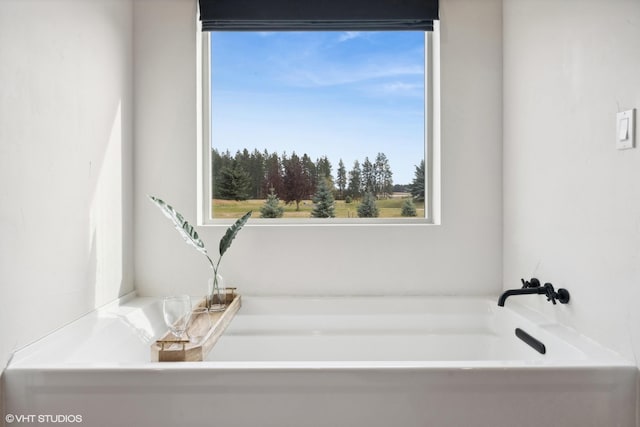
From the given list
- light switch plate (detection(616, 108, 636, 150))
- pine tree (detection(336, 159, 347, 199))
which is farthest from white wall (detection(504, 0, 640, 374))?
pine tree (detection(336, 159, 347, 199))

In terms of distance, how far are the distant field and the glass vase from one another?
1.41 ft

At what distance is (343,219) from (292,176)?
383 mm

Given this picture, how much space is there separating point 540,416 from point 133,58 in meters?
2.30

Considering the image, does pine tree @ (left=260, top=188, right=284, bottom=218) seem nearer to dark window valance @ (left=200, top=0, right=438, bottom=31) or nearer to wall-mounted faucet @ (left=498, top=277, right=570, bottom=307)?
dark window valance @ (left=200, top=0, right=438, bottom=31)

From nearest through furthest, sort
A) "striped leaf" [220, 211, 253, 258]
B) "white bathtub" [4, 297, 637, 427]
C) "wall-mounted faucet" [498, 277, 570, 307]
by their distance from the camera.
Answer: "white bathtub" [4, 297, 637, 427]
"wall-mounted faucet" [498, 277, 570, 307]
"striped leaf" [220, 211, 253, 258]

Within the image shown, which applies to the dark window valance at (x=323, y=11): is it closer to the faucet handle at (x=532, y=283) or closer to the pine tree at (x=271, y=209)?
the pine tree at (x=271, y=209)

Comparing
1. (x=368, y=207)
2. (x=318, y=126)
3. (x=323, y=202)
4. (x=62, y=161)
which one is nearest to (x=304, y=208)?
(x=323, y=202)

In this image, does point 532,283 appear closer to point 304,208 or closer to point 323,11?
point 304,208

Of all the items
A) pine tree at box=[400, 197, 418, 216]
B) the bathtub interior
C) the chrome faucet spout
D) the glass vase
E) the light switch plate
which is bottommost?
the bathtub interior

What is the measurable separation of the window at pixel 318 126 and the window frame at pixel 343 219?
0.06 feet

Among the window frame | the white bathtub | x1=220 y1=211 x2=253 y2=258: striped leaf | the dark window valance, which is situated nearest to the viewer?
the white bathtub

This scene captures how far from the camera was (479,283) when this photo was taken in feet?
6.23

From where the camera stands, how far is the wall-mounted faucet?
1.40 metres

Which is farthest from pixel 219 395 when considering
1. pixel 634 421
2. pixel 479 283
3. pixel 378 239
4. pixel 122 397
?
pixel 479 283
